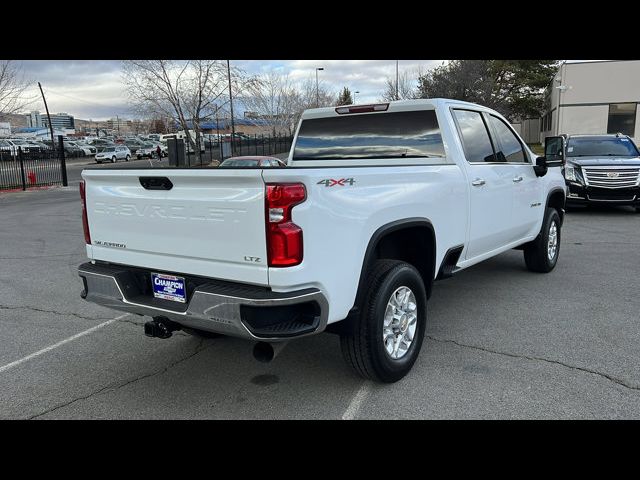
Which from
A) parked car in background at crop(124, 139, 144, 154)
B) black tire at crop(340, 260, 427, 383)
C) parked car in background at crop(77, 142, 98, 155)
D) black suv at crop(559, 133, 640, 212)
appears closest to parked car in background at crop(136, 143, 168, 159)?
parked car in background at crop(124, 139, 144, 154)

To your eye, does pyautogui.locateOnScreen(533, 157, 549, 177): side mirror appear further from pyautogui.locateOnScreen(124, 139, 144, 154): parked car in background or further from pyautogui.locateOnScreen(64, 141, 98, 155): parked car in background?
pyautogui.locateOnScreen(64, 141, 98, 155): parked car in background

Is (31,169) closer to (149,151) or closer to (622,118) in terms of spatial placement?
(149,151)

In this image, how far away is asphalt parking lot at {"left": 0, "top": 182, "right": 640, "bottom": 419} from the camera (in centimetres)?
354

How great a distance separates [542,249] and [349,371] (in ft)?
12.4

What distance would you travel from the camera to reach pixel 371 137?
5.09m

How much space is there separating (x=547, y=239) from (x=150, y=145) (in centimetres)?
4527

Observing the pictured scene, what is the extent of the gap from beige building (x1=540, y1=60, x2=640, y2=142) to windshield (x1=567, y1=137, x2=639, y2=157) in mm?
21320

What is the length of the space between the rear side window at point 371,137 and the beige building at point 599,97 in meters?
31.4

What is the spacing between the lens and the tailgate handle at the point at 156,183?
3.38 meters

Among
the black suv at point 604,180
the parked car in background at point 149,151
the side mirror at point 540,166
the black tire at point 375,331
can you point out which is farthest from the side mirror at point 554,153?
the parked car in background at point 149,151

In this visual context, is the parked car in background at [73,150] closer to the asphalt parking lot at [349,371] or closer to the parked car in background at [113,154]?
the parked car in background at [113,154]

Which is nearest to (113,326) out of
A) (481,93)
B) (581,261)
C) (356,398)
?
(356,398)

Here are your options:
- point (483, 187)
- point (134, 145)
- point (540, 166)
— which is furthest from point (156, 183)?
point (134, 145)

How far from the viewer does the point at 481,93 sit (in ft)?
119
